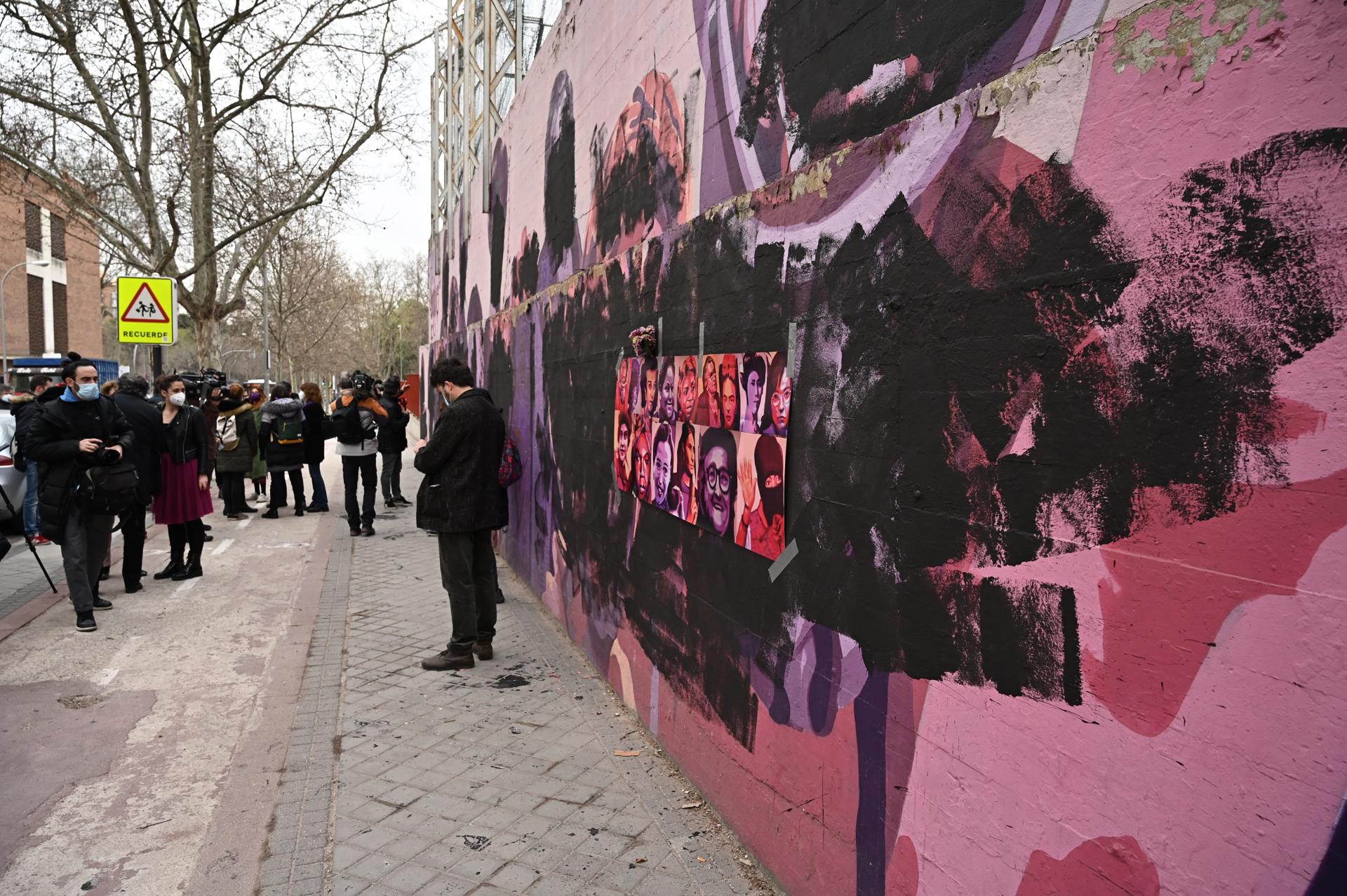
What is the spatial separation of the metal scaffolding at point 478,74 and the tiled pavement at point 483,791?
5.57 m

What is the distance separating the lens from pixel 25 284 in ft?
150

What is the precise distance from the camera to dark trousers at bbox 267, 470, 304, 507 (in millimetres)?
12203

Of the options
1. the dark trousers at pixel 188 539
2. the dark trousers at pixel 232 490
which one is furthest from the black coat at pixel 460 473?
the dark trousers at pixel 232 490

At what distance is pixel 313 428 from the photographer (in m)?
12.0

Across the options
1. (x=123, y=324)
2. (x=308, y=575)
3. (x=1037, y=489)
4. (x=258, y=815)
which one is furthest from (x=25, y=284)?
(x=1037, y=489)

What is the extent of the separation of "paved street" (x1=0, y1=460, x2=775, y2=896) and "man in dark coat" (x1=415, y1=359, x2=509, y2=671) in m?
0.30

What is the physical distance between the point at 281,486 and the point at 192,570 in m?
4.43

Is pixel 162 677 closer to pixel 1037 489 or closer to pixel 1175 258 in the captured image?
pixel 1037 489

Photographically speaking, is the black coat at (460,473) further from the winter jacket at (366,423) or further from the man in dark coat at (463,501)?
the winter jacket at (366,423)

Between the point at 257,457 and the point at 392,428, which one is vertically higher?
the point at 392,428

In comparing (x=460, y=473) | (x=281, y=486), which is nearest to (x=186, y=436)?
(x=460, y=473)

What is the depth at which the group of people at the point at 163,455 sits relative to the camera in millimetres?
6500

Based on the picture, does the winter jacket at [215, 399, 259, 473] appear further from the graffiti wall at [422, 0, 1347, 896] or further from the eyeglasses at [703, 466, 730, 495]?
the eyeglasses at [703, 466, 730, 495]

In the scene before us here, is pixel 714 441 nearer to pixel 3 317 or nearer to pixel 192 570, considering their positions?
pixel 192 570
